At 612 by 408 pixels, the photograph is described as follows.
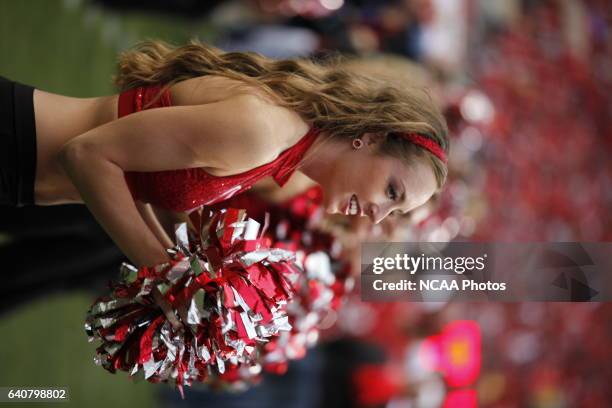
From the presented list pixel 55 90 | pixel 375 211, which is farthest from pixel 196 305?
pixel 55 90

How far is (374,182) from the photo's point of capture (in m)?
0.84

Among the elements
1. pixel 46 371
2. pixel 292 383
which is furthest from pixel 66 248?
pixel 292 383

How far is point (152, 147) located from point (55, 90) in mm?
463

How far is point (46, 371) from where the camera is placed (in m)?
1.22

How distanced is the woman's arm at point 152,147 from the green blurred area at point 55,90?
39cm

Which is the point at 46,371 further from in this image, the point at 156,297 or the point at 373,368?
the point at 373,368

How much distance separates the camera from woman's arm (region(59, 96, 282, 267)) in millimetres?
759

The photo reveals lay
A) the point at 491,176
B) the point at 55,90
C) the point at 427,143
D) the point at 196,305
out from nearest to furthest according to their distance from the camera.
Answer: the point at 196,305 < the point at 427,143 < the point at 55,90 < the point at 491,176

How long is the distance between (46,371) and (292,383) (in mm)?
1130

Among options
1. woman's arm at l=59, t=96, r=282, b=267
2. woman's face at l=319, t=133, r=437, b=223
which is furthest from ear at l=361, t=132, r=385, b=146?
woman's arm at l=59, t=96, r=282, b=267

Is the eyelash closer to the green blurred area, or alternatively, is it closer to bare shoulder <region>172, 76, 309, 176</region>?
bare shoulder <region>172, 76, 309, 176</region>

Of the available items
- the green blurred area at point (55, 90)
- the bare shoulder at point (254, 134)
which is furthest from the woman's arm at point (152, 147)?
the green blurred area at point (55, 90)

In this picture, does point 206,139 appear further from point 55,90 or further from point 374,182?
point 55,90

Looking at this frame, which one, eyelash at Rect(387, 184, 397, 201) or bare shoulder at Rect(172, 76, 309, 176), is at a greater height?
bare shoulder at Rect(172, 76, 309, 176)
